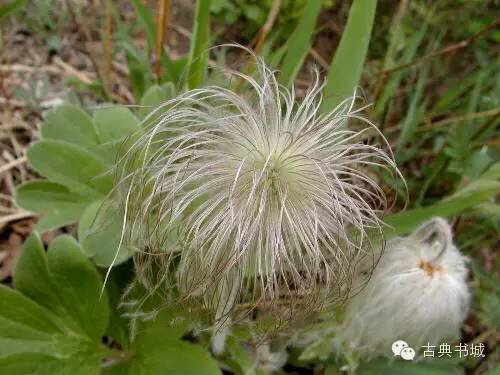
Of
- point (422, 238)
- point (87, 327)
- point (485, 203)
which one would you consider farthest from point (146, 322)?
point (485, 203)

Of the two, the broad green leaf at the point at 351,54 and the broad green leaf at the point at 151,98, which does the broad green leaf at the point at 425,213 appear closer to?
the broad green leaf at the point at 351,54

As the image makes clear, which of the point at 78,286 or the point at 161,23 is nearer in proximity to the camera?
the point at 78,286

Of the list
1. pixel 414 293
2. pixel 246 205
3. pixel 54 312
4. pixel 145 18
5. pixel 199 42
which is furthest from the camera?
pixel 145 18

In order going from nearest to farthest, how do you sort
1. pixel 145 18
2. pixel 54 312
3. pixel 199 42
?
Result: pixel 54 312 → pixel 199 42 → pixel 145 18

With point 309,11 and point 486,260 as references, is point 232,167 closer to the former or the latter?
point 309,11

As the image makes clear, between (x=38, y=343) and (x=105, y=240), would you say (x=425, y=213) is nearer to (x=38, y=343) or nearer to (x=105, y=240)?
(x=105, y=240)

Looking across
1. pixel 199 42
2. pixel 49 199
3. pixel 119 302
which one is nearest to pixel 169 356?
pixel 119 302

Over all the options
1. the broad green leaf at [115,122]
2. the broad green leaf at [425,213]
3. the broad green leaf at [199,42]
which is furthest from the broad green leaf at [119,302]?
the broad green leaf at [425,213]
